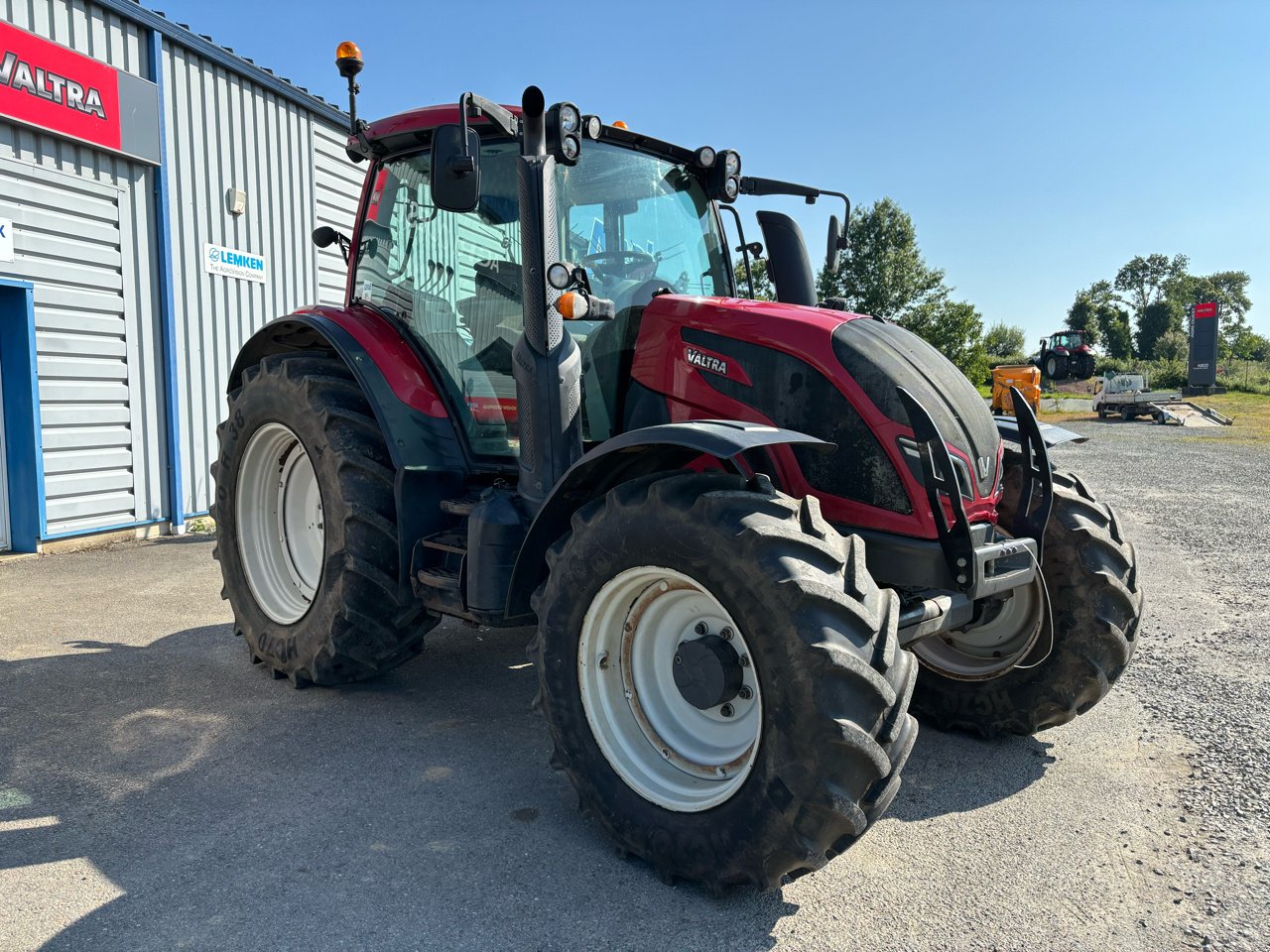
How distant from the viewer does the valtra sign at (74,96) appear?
6.72 metres

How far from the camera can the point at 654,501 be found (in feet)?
8.57

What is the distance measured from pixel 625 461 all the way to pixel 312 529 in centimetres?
219

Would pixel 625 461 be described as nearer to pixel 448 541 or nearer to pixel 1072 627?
pixel 448 541

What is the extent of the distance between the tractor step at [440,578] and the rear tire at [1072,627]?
207 centimetres

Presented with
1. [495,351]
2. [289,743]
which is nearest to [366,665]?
[289,743]

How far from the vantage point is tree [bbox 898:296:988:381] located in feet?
140

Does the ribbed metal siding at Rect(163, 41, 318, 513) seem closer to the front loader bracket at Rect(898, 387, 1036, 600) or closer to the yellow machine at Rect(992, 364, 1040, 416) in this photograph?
the front loader bracket at Rect(898, 387, 1036, 600)

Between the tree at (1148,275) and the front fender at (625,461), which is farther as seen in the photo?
the tree at (1148,275)

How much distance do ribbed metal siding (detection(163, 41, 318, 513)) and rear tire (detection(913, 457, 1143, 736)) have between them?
7435 millimetres

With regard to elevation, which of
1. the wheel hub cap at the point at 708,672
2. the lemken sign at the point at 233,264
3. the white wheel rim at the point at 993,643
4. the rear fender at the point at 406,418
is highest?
the lemken sign at the point at 233,264

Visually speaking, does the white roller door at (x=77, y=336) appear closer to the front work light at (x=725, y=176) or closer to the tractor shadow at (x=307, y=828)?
the tractor shadow at (x=307, y=828)

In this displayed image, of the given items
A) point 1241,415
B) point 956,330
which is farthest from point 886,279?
point 1241,415

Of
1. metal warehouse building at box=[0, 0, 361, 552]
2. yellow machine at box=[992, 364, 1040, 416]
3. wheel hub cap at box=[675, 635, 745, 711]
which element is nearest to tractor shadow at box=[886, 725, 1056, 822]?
wheel hub cap at box=[675, 635, 745, 711]

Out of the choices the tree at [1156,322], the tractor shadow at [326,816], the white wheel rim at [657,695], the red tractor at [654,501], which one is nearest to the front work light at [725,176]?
the red tractor at [654,501]
